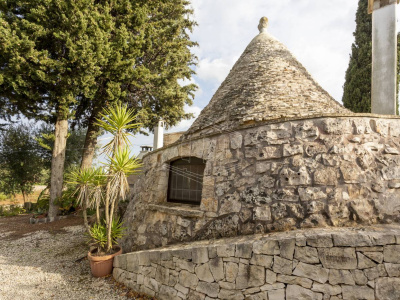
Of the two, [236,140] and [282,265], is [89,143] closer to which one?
[236,140]

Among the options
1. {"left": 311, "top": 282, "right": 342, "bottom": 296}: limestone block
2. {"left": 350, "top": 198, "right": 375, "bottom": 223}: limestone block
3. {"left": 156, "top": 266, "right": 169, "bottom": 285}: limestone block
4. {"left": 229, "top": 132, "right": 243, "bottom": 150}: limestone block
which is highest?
{"left": 229, "top": 132, "right": 243, "bottom": 150}: limestone block

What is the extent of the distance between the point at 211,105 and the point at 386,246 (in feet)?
18.4

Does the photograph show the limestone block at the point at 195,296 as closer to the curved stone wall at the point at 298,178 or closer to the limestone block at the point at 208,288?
the limestone block at the point at 208,288

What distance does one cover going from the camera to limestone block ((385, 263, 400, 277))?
3074mm

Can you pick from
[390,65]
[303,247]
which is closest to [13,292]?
[303,247]

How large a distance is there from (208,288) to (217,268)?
424 millimetres

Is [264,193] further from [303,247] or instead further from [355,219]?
[355,219]

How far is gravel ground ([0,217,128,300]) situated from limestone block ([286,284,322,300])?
135 inches

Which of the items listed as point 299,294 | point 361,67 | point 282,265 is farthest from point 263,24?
point 299,294

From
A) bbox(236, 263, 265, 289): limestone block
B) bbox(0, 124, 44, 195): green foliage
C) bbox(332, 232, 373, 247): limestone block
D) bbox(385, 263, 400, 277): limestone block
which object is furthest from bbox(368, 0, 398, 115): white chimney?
bbox(0, 124, 44, 195): green foliage

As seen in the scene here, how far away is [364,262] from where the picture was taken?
123 inches

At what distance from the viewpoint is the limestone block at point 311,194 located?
154 inches

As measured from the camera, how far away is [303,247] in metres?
3.32

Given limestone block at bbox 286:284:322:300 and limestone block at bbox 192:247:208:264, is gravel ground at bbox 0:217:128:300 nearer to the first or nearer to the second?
limestone block at bbox 192:247:208:264
